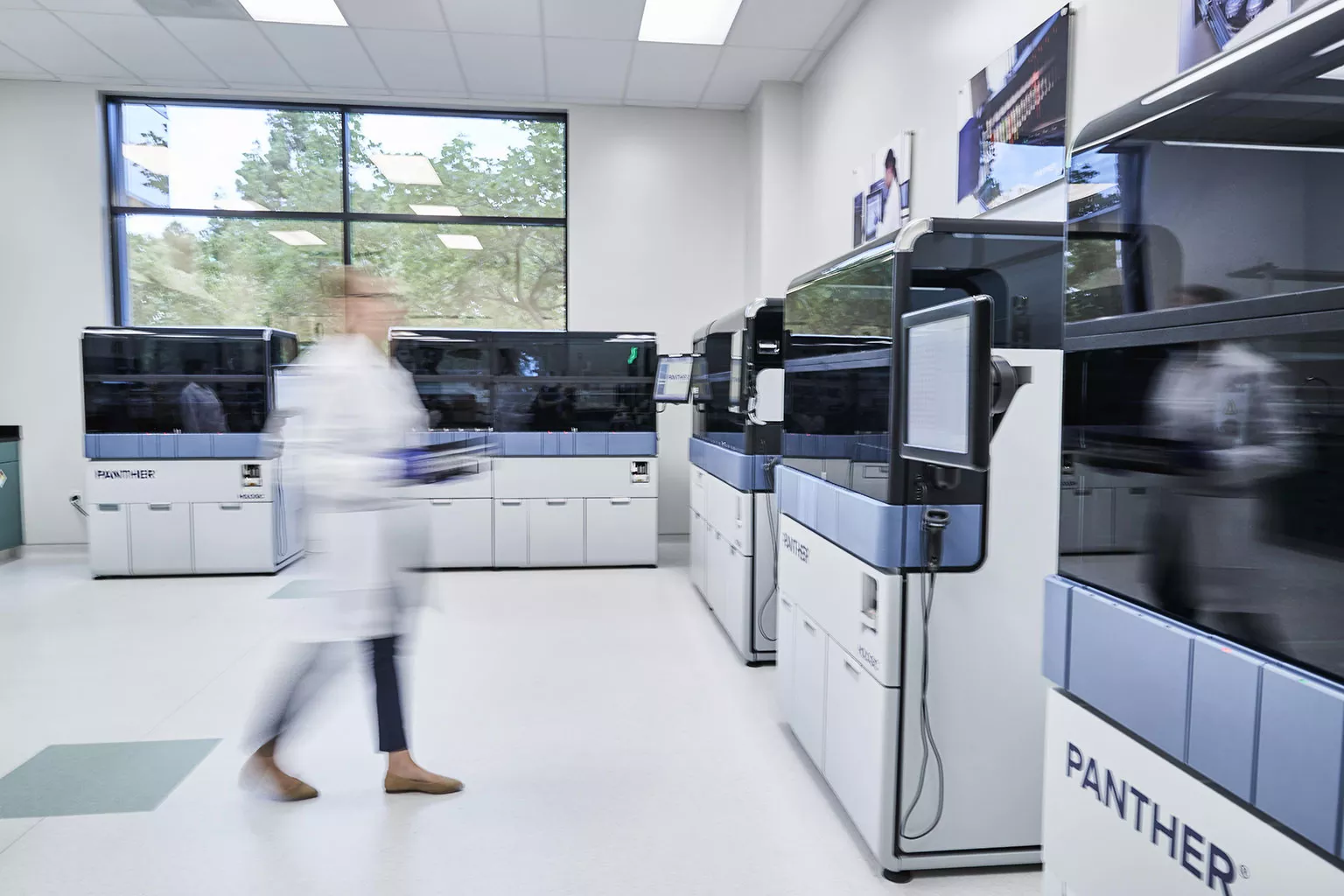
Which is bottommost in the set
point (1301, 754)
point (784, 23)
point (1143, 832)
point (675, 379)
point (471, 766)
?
point (471, 766)

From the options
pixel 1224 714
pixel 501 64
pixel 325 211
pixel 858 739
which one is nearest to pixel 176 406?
pixel 325 211

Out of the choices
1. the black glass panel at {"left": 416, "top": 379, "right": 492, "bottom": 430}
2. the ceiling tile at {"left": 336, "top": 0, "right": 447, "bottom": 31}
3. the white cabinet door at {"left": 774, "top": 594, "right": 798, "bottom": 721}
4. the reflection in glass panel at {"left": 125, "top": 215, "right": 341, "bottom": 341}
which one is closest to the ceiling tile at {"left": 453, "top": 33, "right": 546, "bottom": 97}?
the ceiling tile at {"left": 336, "top": 0, "right": 447, "bottom": 31}

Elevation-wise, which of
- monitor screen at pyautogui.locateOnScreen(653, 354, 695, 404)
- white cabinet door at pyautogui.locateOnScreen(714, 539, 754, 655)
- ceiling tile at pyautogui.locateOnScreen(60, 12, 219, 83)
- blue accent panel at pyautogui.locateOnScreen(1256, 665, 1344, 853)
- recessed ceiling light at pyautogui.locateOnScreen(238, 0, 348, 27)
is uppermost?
ceiling tile at pyautogui.locateOnScreen(60, 12, 219, 83)

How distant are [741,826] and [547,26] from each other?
4597 millimetres

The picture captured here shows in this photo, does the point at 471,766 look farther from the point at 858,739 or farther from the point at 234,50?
the point at 234,50

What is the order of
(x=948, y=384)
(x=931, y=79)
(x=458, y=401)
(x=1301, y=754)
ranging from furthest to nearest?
(x=458, y=401) → (x=931, y=79) → (x=948, y=384) → (x=1301, y=754)

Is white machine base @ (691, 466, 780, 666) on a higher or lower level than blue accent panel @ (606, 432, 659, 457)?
lower

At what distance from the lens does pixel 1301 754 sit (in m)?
0.85

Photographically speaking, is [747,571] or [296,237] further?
[296,237]

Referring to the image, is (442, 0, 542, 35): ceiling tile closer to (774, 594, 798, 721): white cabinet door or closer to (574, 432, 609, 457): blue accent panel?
(574, 432, 609, 457): blue accent panel

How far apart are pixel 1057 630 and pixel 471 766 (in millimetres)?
2040

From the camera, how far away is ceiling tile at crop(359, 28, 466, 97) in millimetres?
5047

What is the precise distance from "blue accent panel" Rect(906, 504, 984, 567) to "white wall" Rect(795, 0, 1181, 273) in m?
1.23

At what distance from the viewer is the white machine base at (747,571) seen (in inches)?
143
